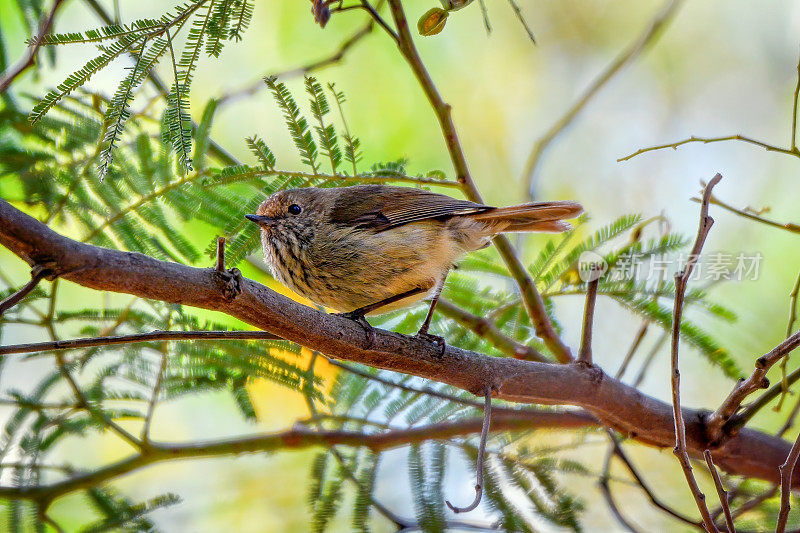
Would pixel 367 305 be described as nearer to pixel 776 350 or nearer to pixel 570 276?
pixel 570 276

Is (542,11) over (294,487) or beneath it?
over

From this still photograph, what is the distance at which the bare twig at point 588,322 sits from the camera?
Answer: 2.90 metres

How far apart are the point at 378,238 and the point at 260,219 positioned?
55cm

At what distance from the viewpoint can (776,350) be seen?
2451 millimetres

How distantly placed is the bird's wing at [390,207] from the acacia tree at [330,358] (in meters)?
0.35

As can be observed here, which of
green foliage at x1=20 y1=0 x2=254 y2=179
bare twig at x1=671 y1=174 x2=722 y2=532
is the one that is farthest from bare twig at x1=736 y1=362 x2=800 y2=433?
green foliage at x1=20 y1=0 x2=254 y2=179

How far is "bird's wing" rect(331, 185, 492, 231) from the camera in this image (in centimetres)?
361

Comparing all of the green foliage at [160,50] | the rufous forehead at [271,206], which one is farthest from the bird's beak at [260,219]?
the green foliage at [160,50]

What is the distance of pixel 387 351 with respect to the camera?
8.68ft

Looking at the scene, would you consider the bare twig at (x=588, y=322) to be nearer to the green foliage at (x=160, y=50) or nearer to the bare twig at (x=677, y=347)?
the bare twig at (x=677, y=347)

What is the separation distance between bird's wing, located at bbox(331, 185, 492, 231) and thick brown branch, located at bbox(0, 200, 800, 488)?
93 centimetres

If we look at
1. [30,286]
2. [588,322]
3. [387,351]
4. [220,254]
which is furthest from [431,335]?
[30,286]

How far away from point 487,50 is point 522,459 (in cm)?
503

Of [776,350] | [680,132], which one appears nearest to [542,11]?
[680,132]
